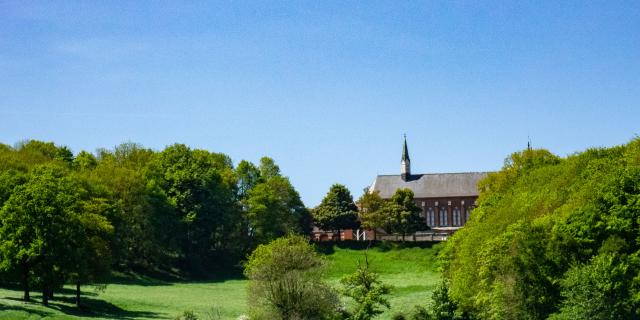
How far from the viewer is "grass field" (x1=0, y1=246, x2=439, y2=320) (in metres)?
64.8

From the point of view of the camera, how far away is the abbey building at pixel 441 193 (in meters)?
170

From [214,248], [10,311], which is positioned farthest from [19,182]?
[214,248]

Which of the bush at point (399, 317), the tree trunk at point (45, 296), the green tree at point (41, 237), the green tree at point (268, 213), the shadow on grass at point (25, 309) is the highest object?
the green tree at point (268, 213)

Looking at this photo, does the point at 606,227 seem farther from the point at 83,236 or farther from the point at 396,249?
A: the point at 396,249

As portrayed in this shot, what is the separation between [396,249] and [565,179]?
191 feet

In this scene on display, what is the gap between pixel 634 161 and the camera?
2491 inches

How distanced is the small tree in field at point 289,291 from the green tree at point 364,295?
5.47 m

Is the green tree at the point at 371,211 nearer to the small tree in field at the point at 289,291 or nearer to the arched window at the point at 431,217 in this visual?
the arched window at the point at 431,217

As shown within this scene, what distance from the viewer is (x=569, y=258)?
5700cm

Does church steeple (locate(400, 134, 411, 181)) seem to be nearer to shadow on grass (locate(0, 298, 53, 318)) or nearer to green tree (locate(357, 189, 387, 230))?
green tree (locate(357, 189, 387, 230))

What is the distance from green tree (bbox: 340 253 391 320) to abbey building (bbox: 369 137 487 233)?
3825 inches

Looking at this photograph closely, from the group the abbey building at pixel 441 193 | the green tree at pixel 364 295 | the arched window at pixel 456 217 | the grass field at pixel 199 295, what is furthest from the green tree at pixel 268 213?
the green tree at pixel 364 295

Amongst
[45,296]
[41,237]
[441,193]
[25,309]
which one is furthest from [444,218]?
[25,309]

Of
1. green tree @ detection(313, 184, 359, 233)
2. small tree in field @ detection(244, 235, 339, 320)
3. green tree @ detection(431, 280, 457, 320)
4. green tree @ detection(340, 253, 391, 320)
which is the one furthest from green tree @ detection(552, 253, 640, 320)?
green tree @ detection(313, 184, 359, 233)
